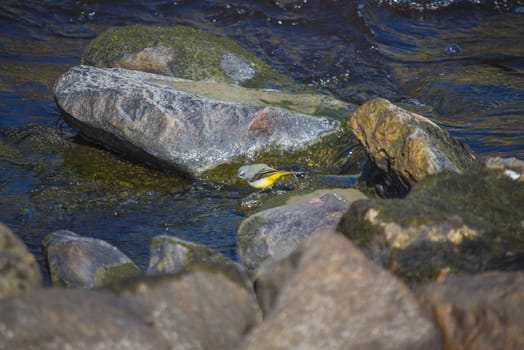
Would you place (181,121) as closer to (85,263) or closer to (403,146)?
(403,146)

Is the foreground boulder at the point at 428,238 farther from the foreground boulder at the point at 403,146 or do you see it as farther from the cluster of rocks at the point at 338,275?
the foreground boulder at the point at 403,146

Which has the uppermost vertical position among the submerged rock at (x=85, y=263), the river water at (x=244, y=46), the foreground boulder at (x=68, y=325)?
the foreground boulder at (x=68, y=325)

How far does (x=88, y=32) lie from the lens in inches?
441

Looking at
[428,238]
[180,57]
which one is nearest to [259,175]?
[180,57]

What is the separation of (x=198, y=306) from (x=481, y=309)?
1.17 m

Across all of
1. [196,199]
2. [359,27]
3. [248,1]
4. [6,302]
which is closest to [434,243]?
[6,302]

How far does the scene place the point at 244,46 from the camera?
10.8 metres

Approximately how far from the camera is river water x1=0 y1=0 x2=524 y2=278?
20.5 feet

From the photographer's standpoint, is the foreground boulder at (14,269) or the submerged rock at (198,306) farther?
the foreground boulder at (14,269)

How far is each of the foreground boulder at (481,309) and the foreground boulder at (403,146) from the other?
1.91m

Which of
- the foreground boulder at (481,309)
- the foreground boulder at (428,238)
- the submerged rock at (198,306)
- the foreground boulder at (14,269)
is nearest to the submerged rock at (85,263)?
the foreground boulder at (14,269)

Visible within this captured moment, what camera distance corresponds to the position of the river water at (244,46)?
6254 millimetres

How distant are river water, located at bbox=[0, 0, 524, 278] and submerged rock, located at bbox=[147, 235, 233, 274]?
1.30 m

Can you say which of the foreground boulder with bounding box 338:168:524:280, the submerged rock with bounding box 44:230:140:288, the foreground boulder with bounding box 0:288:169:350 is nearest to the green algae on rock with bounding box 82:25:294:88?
the submerged rock with bounding box 44:230:140:288
